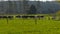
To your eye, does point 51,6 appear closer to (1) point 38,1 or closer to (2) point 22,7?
(1) point 38,1

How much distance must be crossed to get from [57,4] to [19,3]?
6038mm

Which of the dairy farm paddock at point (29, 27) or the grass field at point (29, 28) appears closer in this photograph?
the grass field at point (29, 28)

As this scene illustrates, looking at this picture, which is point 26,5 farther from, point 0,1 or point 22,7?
point 0,1

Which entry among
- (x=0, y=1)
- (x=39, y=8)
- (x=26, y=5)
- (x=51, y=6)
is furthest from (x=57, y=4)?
(x=0, y=1)

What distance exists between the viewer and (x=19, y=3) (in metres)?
28.2

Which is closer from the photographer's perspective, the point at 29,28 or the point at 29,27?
the point at 29,28

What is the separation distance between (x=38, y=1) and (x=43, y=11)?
2335 mm

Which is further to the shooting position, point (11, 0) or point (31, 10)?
point (11, 0)

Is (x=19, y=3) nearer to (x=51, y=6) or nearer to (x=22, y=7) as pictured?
(x=22, y=7)

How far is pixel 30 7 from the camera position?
27.0 meters

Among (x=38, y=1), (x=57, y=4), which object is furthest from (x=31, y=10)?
(x=57, y=4)

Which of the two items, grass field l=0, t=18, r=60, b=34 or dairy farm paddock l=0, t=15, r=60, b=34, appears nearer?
grass field l=0, t=18, r=60, b=34

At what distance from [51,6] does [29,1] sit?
3599 millimetres

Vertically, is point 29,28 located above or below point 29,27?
above
